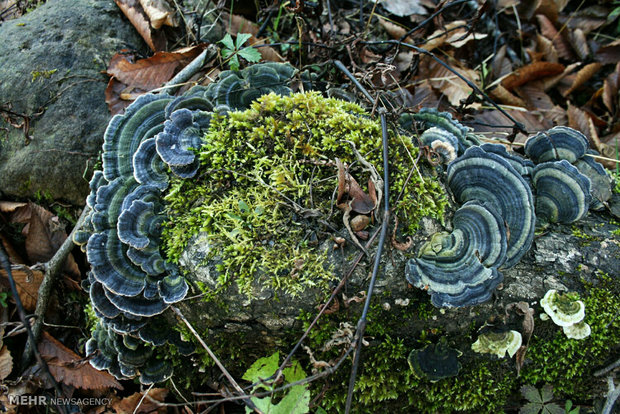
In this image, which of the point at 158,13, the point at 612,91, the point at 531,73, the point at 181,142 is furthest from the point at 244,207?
the point at 612,91

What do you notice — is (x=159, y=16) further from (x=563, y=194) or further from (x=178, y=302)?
(x=563, y=194)

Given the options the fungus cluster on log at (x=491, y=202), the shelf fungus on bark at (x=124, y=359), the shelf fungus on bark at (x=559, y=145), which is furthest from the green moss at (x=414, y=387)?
the shelf fungus on bark at (x=559, y=145)

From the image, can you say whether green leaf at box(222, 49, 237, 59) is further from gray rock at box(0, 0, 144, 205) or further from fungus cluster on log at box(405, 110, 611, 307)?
fungus cluster on log at box(405, 110, 611, 307)

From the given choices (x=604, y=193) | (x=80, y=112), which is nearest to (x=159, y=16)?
(x=80, y=112)

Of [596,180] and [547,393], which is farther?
[596,180]

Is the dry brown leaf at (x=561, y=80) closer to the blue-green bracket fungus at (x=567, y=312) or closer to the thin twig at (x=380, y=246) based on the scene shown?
the blue-green bracket fungus at (x=567, y=312)

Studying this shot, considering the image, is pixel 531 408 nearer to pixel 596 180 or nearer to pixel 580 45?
pixel 596 180
